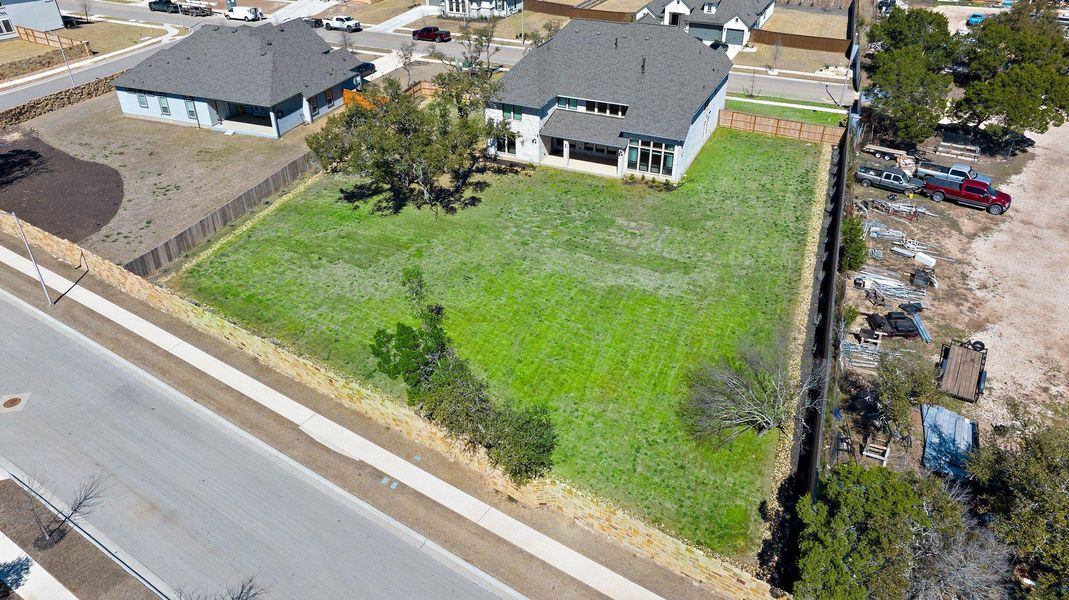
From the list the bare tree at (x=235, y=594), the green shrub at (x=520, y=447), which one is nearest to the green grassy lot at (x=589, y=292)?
the green shrub at (x=520, y=447)

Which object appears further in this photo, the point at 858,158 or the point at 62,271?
the point at 858,158

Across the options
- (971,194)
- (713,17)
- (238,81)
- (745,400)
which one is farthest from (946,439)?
(713,17)

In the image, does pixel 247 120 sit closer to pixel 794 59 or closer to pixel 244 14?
pixel 244 14

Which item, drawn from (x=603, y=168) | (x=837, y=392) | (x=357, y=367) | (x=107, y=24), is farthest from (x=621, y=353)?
(x=107, y=24)

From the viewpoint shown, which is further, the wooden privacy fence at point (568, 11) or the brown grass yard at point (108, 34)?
the wooden privacy fence at point (568, 11)

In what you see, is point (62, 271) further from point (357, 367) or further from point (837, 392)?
point (837, 392)

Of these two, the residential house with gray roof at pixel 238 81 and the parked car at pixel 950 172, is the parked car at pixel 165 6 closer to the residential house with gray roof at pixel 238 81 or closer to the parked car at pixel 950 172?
the residential house with gray roof at pixel 238 81
